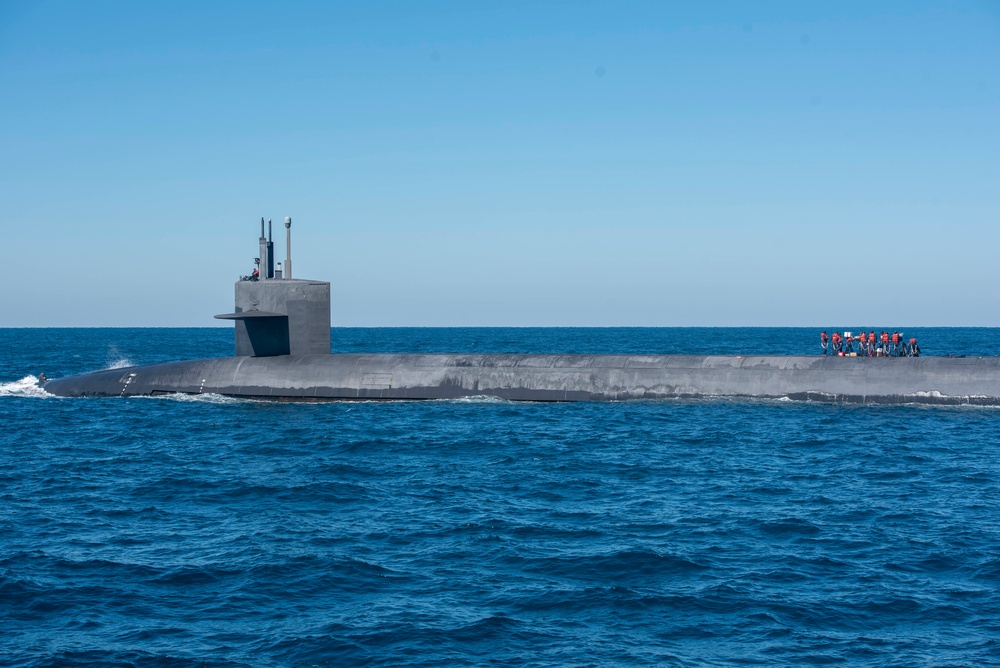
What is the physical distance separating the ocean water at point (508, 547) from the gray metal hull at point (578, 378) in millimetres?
2926

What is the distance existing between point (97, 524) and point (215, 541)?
9.05 ft

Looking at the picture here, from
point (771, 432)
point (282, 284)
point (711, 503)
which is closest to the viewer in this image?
point (711, 503)

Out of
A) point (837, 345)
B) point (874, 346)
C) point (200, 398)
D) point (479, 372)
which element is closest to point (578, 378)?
point (479, 372)

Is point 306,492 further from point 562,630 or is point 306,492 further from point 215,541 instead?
point 562,630

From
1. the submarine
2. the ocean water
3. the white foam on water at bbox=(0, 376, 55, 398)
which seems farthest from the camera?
the white foam on water at bbox=(0, 376, 55, 398)

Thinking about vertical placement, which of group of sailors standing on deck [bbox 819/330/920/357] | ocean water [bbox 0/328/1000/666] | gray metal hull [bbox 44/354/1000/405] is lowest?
ocean water [bbox 0/328/1000/666]

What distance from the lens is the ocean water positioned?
39.2 ft

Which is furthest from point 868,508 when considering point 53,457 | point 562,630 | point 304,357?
point 304,357

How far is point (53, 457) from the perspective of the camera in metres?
25.3

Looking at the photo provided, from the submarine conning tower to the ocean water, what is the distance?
816 cm

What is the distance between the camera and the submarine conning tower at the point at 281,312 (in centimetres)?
3562

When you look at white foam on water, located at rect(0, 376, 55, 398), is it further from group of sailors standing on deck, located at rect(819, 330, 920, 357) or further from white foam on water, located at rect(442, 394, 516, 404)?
group of sailors standing on deck, located at rect(819, 330, 920, 357)

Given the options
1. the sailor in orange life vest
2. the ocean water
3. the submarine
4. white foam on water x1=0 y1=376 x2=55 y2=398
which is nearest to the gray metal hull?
the submarine

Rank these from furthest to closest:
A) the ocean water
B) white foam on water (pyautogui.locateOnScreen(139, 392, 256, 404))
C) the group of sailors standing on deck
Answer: white foam on water (pyautogui.locateOnScreen(139, 392, 256, 404))
the group of sailors standing on deck
the ocean water
